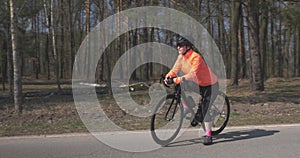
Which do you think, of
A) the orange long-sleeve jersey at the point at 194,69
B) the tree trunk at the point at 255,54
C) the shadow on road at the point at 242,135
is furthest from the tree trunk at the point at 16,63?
the tree trunk at the point at 255,54

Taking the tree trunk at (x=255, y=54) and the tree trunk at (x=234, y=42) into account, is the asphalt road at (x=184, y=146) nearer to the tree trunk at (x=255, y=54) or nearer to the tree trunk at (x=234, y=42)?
the tree trunk at (x=255, y=54)

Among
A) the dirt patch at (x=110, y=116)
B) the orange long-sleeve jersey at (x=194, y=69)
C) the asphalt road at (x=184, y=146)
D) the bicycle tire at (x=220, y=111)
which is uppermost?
the orange long-sleeve jersey at (x=194, y=69)

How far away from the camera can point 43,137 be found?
7066 mm

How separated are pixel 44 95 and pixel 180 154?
12269 millimetres

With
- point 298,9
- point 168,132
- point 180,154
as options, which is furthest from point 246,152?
point 298,9

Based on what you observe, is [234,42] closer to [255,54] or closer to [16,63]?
[255,54]

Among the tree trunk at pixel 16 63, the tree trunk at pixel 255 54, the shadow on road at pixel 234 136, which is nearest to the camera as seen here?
the shadow on road at pixel 234 136

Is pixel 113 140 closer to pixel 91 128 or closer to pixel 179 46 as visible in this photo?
pixel 91 128

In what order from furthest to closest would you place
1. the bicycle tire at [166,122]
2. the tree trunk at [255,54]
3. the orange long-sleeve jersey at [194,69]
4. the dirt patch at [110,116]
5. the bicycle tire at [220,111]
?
the tree trunk at [255,54]
the dirt patch at [110,116]
the bicycle tire at [220,111]
the bicycle tire at [166,122]
the orange long-sleeve jersey at [194,69]

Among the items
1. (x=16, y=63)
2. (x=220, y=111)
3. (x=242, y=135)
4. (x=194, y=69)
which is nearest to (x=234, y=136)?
(x=242, y=135)

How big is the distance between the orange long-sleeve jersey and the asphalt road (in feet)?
3.71

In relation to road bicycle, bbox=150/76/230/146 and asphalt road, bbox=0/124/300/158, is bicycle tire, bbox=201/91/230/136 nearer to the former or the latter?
road bicycle, bbox=150/76/230/146

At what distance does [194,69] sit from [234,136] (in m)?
1.89

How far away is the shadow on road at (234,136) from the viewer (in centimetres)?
646
